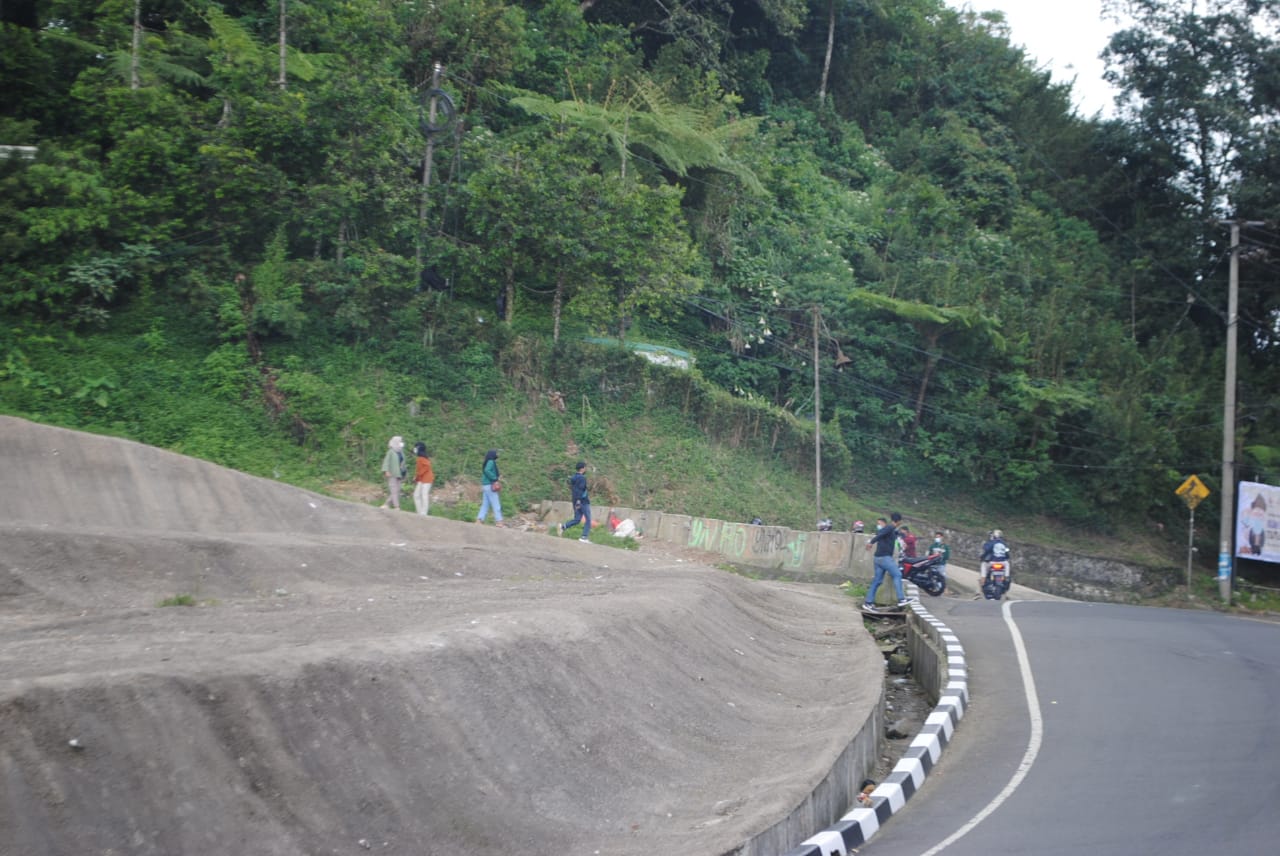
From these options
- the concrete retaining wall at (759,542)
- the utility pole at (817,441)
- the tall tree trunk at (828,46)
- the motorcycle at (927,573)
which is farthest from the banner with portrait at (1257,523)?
the tall tree trunk at (828,46)

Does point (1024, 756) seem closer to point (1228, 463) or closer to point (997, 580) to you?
point (997, 580)

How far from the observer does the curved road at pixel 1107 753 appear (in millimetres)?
6574

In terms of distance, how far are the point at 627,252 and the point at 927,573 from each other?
482 inches

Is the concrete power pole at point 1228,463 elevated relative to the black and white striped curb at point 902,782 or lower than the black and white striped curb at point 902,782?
elevated

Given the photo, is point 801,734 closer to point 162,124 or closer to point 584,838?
point 584,838

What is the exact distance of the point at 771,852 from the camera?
255 inches

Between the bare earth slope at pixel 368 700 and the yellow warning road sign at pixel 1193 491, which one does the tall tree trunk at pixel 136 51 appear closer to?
the bare earth slope at pixel 368 700

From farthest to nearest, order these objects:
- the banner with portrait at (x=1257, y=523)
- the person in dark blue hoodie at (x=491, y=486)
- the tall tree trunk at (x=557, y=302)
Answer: the banner with portrait at (x=1257, y=523) < the tall tree trunk at (x=557, y=302) < the person in dark blue hoodie at (x=491, y=486)

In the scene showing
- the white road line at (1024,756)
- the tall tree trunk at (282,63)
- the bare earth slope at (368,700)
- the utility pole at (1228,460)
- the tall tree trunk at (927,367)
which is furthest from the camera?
the tall tree trunk at (927,367)

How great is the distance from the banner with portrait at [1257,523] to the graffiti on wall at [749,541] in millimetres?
15628

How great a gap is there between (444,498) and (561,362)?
6637mm

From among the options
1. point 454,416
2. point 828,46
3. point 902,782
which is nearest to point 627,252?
point 454,416

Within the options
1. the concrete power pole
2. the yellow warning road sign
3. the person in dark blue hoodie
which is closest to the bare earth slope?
the person in dark blue hoodie

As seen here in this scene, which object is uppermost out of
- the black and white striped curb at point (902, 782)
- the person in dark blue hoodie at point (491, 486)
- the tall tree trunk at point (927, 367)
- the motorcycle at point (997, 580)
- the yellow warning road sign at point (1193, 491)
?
the tall tree trunk at point (927, 367)
